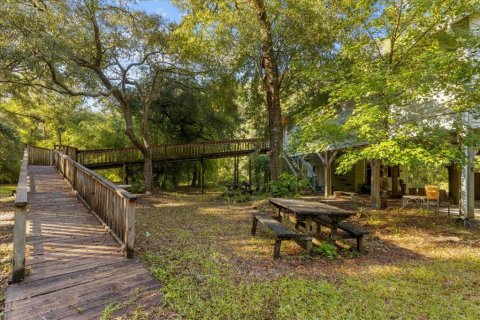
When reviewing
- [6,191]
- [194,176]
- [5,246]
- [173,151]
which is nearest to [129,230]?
[5,246]

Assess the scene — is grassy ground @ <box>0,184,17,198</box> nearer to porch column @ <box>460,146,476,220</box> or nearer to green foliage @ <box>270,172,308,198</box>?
green foliage @ <box>270,172,308,198</box>

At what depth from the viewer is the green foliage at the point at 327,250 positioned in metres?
4.92

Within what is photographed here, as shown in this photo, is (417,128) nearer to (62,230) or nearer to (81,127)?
(62,230)

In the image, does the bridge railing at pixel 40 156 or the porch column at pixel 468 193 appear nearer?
the porch column at pixel 468 193

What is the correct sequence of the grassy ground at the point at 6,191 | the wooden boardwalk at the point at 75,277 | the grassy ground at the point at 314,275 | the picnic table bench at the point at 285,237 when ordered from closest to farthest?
the wooden boardwalk at the point at 75,277 < the grassy ground at the point at 314,275 < the picnic table bench at the point at 285,237 < the grassy ground at the point at 6,191

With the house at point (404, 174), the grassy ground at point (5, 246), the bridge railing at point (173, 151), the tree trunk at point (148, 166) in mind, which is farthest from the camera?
the bridge railing at point (173, 151)

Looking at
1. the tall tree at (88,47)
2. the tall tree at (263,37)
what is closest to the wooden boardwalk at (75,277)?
the tall tree at (88,47)

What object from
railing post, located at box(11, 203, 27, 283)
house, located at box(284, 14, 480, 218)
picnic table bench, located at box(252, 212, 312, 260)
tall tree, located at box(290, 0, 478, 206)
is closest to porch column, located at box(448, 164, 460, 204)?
house, located at box(284, 14, 480, 218)

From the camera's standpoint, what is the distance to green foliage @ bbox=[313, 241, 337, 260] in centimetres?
492

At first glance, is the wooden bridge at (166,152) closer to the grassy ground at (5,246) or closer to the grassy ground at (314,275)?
the grassy ground at (5,246)

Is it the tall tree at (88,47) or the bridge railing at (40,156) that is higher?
the tall tree at (88,47)

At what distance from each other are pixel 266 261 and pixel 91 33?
11.6 m

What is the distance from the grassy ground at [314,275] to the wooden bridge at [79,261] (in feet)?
1.36

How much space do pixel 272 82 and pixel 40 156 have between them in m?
13.3
